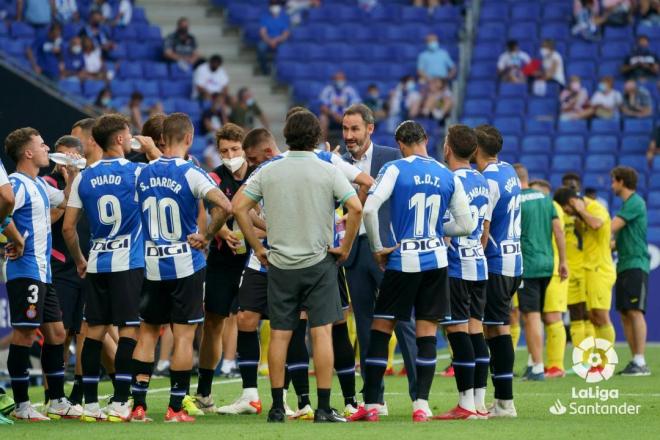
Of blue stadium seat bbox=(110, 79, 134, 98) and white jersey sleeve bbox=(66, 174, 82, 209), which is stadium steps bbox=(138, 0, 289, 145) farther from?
white jersey sleeve bbox=(66, 174, 82, 209)

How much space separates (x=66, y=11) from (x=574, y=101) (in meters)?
9.23

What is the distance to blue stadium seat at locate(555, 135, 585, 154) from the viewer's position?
23.2 metres

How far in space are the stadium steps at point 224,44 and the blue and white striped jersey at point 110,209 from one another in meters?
15.0

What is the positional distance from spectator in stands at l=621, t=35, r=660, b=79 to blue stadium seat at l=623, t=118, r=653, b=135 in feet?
2.95

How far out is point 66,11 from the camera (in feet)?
77.6

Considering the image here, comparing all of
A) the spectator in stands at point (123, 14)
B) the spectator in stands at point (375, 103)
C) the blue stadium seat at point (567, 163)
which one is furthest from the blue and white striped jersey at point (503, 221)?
the spectator in stands at point (123, 14)

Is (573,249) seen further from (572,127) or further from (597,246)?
(572,127)

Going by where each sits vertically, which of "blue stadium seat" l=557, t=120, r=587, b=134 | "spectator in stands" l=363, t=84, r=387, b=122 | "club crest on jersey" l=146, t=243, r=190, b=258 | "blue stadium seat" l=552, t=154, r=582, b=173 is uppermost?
"spectator in stands" l=363, t=84, r=387, b=122

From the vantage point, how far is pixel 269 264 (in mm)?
9141

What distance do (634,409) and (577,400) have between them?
95 centimetres

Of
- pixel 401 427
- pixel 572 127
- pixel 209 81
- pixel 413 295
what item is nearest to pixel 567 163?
pixel 572 127

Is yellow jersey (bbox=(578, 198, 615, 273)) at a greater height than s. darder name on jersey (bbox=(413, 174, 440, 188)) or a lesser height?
lesser

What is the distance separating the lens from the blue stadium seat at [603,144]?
23125 millimetres

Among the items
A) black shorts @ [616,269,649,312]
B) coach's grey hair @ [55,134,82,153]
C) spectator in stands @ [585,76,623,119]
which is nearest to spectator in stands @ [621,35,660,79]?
spectator in stands @ [585,76,623,119]
